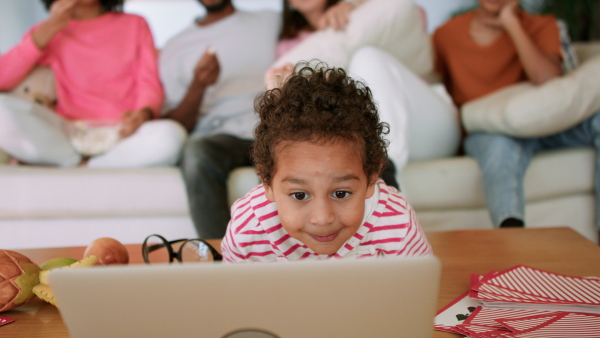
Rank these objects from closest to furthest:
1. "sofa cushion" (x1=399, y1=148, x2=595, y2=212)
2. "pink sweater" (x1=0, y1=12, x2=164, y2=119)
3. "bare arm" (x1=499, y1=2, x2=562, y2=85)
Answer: "sofa cushion" (x1=399, y1=148, x2=595, y2=212)
"bare arm" (x1=499, y1=2, x2=562, y2=85)
"pink sweater" (x1=0, y1=12, x2=164, y2=119)

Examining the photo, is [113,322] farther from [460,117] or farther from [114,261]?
[460,117]

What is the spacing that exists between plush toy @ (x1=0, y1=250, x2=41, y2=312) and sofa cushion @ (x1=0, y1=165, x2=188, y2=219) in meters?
0.86

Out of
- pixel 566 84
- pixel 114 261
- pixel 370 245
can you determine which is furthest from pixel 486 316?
pixel 566 84

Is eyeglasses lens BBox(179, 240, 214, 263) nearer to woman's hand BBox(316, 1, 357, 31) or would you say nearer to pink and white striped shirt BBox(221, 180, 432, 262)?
pink and white striped shirt BBox(221, 180, 432, 262)

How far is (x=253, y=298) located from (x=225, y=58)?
1672 mm

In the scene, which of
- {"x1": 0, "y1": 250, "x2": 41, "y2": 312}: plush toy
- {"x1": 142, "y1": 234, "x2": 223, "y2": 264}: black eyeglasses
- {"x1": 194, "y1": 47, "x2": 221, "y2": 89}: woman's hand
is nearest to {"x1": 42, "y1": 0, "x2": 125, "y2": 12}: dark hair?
{"x1": 194, "y1": 47, "x2": 221, "y2": 89}: woman's hand

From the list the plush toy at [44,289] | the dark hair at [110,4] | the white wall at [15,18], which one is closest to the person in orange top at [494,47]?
the dark hair at [110,4]

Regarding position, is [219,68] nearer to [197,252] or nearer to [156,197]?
[156,197]

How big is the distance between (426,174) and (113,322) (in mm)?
1262

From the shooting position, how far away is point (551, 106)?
1.51m

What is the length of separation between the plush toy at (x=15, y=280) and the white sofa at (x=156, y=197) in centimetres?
87

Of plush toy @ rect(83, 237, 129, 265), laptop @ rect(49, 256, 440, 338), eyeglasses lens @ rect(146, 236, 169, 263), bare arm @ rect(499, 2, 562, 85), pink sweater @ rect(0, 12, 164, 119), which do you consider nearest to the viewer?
laptop @ rect(49, 256, 440, 338)

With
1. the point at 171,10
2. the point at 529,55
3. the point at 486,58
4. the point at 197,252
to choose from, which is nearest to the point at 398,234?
the point at 197,252

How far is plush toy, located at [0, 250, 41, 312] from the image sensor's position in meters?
0.63
